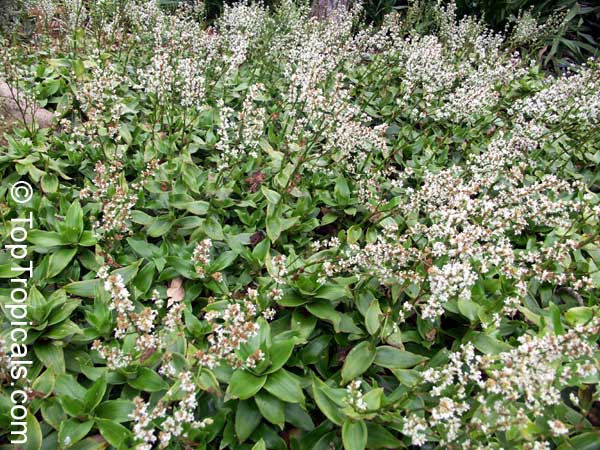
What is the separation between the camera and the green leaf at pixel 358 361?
3248 millimetres

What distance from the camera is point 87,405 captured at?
2.91m

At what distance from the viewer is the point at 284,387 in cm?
302

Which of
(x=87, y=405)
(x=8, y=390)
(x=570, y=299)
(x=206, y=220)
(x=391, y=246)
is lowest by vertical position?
(x=8, y=390)

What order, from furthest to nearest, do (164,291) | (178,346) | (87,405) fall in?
1. (164,291)
2. (178,346)
3. (87,405)

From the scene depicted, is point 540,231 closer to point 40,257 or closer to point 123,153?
point 123,153

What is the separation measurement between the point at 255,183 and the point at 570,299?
11.0 feet

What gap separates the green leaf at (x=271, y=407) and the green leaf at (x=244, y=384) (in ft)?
→ 0.26

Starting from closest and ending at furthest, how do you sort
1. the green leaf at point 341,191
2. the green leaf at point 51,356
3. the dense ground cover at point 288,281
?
1. the dense ground cover at point 288,281
2. the green leaf at point 51,356
3. the green leaf at point 341,191

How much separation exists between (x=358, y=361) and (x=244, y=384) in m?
0.87

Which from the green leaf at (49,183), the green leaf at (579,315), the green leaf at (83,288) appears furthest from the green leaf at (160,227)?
the green leaf at (579,315)

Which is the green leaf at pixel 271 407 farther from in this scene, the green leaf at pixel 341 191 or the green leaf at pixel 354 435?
the green leaf at pixel 341 191

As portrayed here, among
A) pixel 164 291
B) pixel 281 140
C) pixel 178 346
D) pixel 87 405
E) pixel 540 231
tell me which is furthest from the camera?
pixel 281 140

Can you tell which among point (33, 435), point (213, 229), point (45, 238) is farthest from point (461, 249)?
point (45, 238)

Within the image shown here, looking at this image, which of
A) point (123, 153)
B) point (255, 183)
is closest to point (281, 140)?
point (255, 183)
